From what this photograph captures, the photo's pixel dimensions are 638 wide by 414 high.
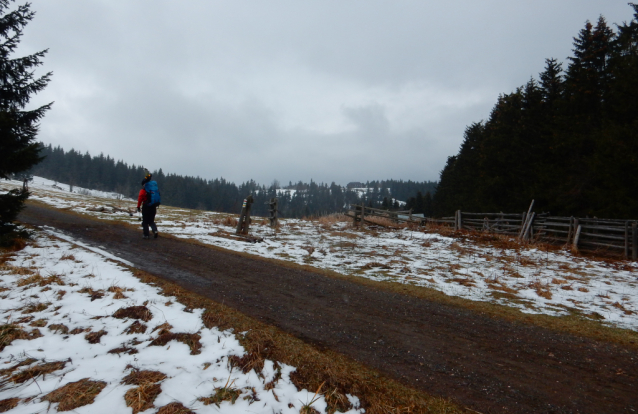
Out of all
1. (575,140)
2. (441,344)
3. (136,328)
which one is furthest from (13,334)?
(575,140)

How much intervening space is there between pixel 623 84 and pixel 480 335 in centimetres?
1749

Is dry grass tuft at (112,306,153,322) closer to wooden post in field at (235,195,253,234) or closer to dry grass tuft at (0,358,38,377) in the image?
dry grass tuft at (0,358,38,377)

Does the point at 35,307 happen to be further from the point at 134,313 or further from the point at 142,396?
the point at 142,396

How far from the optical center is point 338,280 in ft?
22.7

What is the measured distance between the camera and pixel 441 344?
398 centimetres

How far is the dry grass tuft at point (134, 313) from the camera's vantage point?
4.28 metres

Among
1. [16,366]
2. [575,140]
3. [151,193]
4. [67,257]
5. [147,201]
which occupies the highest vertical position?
[575,140]

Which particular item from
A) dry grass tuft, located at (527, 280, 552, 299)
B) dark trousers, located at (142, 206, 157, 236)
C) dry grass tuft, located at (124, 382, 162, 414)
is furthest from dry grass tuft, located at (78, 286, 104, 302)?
dry grass tuft, located at (527, 280, 552, 299)

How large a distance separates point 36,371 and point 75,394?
79 centimetres

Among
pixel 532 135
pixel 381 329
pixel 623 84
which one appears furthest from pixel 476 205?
pixel 381 329

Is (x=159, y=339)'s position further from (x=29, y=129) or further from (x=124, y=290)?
(x=29, y=129)

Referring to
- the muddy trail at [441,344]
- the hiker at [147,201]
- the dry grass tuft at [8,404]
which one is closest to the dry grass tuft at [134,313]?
the muddy trail at [441,344]

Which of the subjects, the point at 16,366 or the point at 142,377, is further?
the point at 16,366

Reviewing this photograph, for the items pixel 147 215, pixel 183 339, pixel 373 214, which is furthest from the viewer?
pixel 373 214
